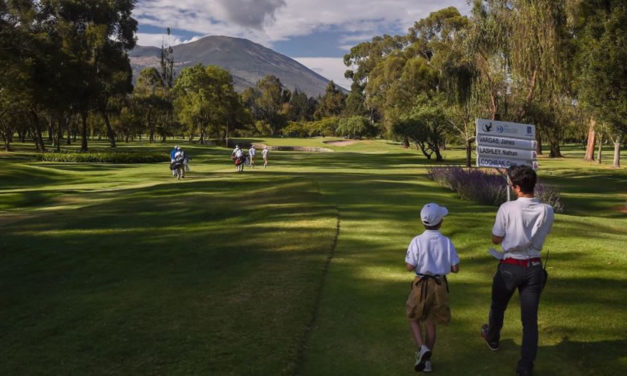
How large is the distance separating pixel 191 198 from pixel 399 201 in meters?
8.86

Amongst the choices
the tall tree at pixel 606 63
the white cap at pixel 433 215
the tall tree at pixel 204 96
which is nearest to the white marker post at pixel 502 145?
the white cap at pixel 433 215

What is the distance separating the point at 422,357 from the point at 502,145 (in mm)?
6733

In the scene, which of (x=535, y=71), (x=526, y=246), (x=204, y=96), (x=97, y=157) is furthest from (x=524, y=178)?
(x=204, y=96)

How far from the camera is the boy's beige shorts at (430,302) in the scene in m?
5.40

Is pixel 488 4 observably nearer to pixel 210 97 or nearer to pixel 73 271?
pixel 73 271

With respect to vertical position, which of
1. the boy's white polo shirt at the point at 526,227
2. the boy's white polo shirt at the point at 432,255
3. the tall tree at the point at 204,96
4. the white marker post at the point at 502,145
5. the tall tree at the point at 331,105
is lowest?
the boy's white polo shirt at the point at 432,255

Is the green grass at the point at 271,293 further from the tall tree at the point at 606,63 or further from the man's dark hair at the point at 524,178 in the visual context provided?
the tall tree at the point at 606,63

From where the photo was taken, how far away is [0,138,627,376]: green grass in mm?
5762

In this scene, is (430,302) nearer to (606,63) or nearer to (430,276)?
(430,276)

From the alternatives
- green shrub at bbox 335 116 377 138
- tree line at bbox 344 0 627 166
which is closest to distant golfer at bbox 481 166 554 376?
tree line at bbox 344 0 627 166

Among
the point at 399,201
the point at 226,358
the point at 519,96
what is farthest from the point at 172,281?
the point at 519,96

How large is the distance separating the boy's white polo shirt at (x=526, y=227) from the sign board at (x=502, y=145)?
17.8 ft

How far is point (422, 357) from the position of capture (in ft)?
17.5

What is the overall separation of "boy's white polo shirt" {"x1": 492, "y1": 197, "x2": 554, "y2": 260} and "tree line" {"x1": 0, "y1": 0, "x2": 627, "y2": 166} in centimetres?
2279
